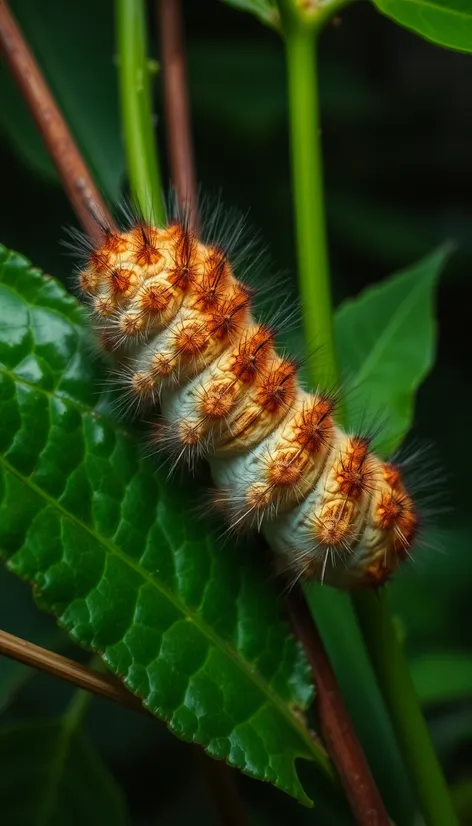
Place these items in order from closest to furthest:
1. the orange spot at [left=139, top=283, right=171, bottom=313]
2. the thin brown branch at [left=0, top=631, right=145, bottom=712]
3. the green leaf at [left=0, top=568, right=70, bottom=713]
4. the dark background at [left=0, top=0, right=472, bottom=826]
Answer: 1. the thin brown branch at [left=0, top=631, right=145, bottom=712]
2. the orange spot at [left=139, top=283, right=171, bottom=313]
3. the green leaf at [left=0, top=568, right=70, bottom=713]
4. the dark background at [left=0, top=0, right=472, bottom=826]

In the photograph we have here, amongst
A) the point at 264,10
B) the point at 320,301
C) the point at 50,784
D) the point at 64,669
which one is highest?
the point at 264,10

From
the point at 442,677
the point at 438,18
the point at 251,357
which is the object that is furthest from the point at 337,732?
the point at 438,18

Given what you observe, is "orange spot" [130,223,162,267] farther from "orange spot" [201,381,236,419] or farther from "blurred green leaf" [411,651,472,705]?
"blurred green leaf" [411,651,472,705]

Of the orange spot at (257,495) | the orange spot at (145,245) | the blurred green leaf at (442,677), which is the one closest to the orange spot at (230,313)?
the orange spot at (145,245)

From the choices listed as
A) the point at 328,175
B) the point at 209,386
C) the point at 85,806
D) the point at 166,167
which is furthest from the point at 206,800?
the point at 328,175

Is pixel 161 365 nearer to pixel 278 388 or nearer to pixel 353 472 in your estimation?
pixel 278 388

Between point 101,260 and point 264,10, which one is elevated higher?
point 264,10

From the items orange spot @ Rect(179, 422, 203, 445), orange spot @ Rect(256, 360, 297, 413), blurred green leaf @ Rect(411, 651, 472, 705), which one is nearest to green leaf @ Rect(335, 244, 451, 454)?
orange spot @ Rect(256, 360, 297, 413)
